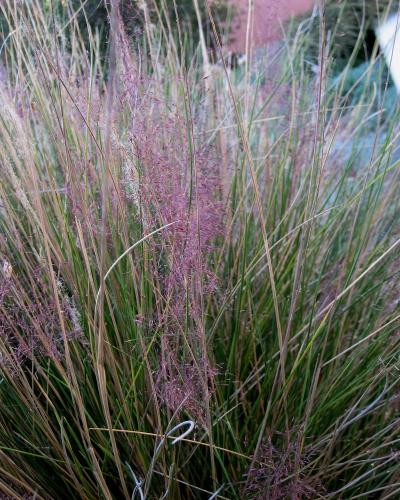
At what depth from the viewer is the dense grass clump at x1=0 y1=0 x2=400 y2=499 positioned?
37.4 inches

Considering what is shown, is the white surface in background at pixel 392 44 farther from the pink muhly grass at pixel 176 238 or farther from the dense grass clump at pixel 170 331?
the pink muhly grass at pixel 176 238

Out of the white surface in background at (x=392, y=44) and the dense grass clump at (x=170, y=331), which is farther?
the white surface in background at (x=392, y=44)

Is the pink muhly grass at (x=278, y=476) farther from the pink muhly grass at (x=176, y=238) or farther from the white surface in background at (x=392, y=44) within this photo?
the white surface in background at (x=392, y=44)

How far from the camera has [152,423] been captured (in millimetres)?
1081

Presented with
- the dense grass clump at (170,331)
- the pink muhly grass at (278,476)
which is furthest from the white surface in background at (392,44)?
the pink muhly grass at (278,476)

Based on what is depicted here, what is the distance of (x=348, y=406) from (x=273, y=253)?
0.36 m

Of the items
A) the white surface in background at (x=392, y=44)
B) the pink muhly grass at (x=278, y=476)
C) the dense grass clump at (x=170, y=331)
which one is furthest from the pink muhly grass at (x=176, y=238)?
the white surface in background at (x=392, y=44)

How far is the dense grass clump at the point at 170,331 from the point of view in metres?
0.95

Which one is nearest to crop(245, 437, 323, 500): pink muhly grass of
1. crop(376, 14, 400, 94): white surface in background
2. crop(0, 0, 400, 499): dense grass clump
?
crop(0, 0, 400, 499): dense grass clump

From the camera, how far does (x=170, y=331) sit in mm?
1079

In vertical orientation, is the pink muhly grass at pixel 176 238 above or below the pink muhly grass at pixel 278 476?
above

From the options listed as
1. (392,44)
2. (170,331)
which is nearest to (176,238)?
(170,331)

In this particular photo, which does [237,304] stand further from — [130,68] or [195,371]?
[130,68]

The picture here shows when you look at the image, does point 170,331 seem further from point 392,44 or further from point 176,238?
point 392,44
